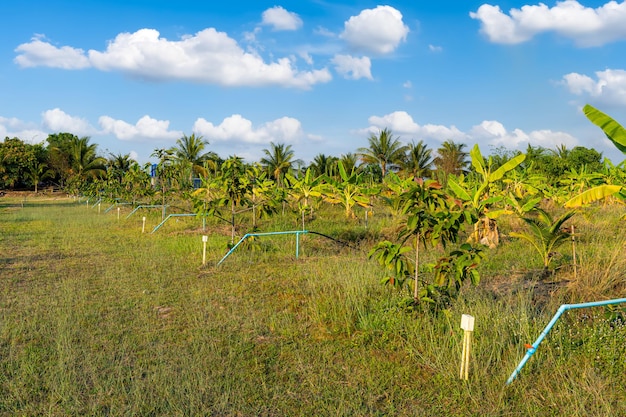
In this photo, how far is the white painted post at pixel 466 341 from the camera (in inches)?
148

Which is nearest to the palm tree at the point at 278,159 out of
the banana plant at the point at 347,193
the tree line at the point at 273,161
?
the tree line at the point at 273,161

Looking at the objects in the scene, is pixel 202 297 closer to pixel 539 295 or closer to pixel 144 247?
pixel 539 295

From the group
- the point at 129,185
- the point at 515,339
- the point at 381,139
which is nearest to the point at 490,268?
the point at 515,339

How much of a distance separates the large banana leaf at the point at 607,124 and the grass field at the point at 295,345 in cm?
164

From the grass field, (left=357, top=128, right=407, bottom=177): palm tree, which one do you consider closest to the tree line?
(left=357, top=128, right=407, bottom=177): palm tree

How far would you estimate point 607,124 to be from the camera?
17.3ft

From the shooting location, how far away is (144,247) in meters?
11.5

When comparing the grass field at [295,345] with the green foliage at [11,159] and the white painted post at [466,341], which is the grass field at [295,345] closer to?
the white painted post at [466,341]

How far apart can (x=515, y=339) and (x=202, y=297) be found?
3938 millimetres

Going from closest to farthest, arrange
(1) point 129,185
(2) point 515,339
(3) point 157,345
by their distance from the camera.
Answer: (2) point 515,339 < (3) point 157,345 < (1) point 129,185

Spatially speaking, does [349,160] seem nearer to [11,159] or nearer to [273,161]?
[273,161]

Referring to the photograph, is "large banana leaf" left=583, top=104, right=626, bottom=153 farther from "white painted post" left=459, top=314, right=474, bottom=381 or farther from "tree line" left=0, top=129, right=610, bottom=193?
"tree line" left=0, top=129, right=610, bottom=193

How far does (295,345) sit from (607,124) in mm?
3926

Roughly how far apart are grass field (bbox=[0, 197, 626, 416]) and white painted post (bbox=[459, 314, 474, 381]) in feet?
0.35
